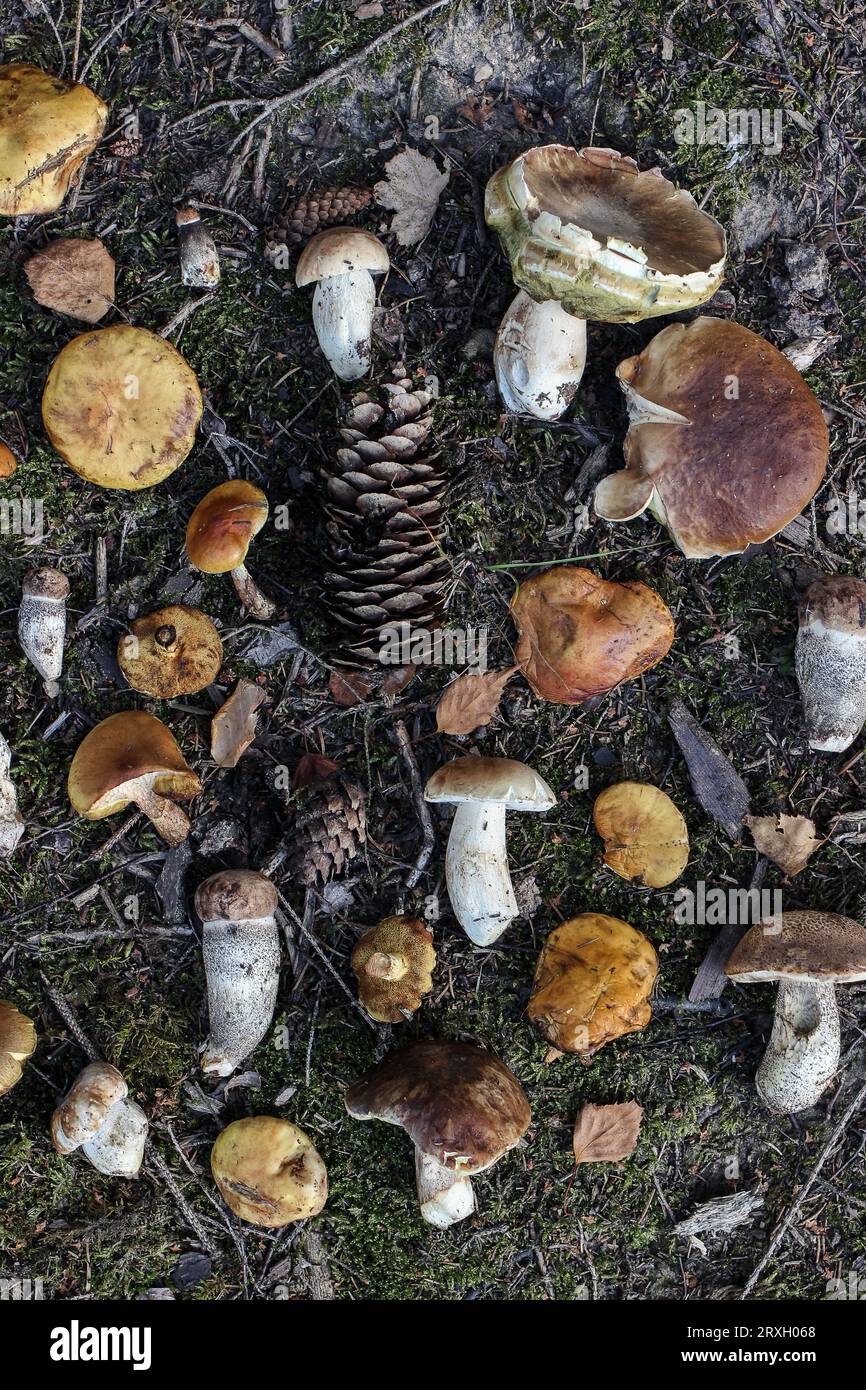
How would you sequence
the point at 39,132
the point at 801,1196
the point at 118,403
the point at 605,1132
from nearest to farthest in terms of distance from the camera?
the point at 39,132 → the point at 118,403 → the point at 605,1132 → the point at 801,1196

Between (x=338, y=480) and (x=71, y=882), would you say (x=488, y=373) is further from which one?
(x=71, y=882)

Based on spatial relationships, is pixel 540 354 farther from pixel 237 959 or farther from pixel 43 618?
pixel 237 959

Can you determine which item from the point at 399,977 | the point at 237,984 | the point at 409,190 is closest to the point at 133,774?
the point at 237,984

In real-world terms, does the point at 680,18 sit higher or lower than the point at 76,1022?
higher

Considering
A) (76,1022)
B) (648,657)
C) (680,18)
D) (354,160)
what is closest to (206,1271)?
(76,1022)

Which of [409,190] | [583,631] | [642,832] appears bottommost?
[642,832]

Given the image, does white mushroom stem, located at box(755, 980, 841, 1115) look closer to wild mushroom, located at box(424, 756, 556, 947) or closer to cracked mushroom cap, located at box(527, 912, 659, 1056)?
cracked mushroom cap, located at box(527, 912, 659, 1056)
